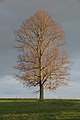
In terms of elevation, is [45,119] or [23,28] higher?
[23,28]

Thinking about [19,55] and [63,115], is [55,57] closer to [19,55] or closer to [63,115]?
[19,55]

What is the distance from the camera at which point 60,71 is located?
160 ft

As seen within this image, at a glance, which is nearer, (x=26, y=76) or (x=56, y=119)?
(x=56, y=119)

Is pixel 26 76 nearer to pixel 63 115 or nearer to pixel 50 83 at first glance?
pixel 50 83

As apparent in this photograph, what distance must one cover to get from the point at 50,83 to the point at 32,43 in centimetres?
583

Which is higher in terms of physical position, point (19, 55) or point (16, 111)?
point (19, 55)

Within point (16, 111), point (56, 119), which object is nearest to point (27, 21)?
point (16, 111)

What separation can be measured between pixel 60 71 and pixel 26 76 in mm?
4487

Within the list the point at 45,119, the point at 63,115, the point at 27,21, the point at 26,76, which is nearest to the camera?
the point at 45,119

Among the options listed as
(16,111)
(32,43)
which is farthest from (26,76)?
(16,111)

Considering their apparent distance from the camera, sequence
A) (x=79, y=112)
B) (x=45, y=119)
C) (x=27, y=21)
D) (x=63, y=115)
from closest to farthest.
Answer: (x=45, y=119), (x=63, y=115), (x=79, y=112), (x=27, y=21)

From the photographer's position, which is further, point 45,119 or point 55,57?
point 55,57

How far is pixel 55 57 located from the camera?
48.6 m

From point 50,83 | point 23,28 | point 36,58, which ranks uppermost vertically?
point 23,28
